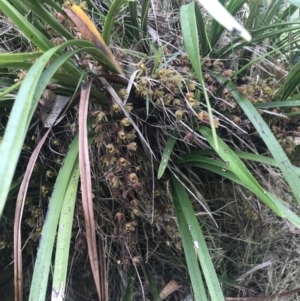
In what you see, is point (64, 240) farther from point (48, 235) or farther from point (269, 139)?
point (269, 139)

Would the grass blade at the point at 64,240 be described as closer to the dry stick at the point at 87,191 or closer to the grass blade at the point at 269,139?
the dry stick at the point at 87,191

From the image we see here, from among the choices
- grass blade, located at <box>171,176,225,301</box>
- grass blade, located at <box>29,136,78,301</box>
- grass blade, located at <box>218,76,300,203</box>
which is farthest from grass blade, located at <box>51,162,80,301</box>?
grass blade, located at <box>218,76,300,203</box>

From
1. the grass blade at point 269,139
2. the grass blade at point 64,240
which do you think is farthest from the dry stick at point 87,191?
the grass blade at point 269,139

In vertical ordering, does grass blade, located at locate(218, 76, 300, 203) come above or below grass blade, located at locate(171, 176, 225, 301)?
above

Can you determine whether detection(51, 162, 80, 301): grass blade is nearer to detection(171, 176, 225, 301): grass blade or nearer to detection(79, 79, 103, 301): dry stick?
detection(79, 79, 103, 301): dry stick

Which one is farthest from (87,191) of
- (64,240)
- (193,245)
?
(193,245)

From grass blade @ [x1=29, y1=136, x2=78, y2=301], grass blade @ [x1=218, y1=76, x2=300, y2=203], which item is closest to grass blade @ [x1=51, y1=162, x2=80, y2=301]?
grass blade @ [x1=29, y1=136, x2=78, y2=301]

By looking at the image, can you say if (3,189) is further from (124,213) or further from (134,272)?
(134,272)

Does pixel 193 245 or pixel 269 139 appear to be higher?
pixel 269 139

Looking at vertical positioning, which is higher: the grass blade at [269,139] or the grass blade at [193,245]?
the grass blade at [269,139]

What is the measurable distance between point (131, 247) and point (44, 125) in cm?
25

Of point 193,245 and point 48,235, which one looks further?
point 193,245

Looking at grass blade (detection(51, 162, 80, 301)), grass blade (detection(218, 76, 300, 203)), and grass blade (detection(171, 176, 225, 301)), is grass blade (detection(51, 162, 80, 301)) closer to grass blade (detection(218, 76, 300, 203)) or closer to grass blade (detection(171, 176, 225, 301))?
grass blade (detection(171, 176, 225, 301))

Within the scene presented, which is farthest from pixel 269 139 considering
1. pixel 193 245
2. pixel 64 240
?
pixel 64 240
